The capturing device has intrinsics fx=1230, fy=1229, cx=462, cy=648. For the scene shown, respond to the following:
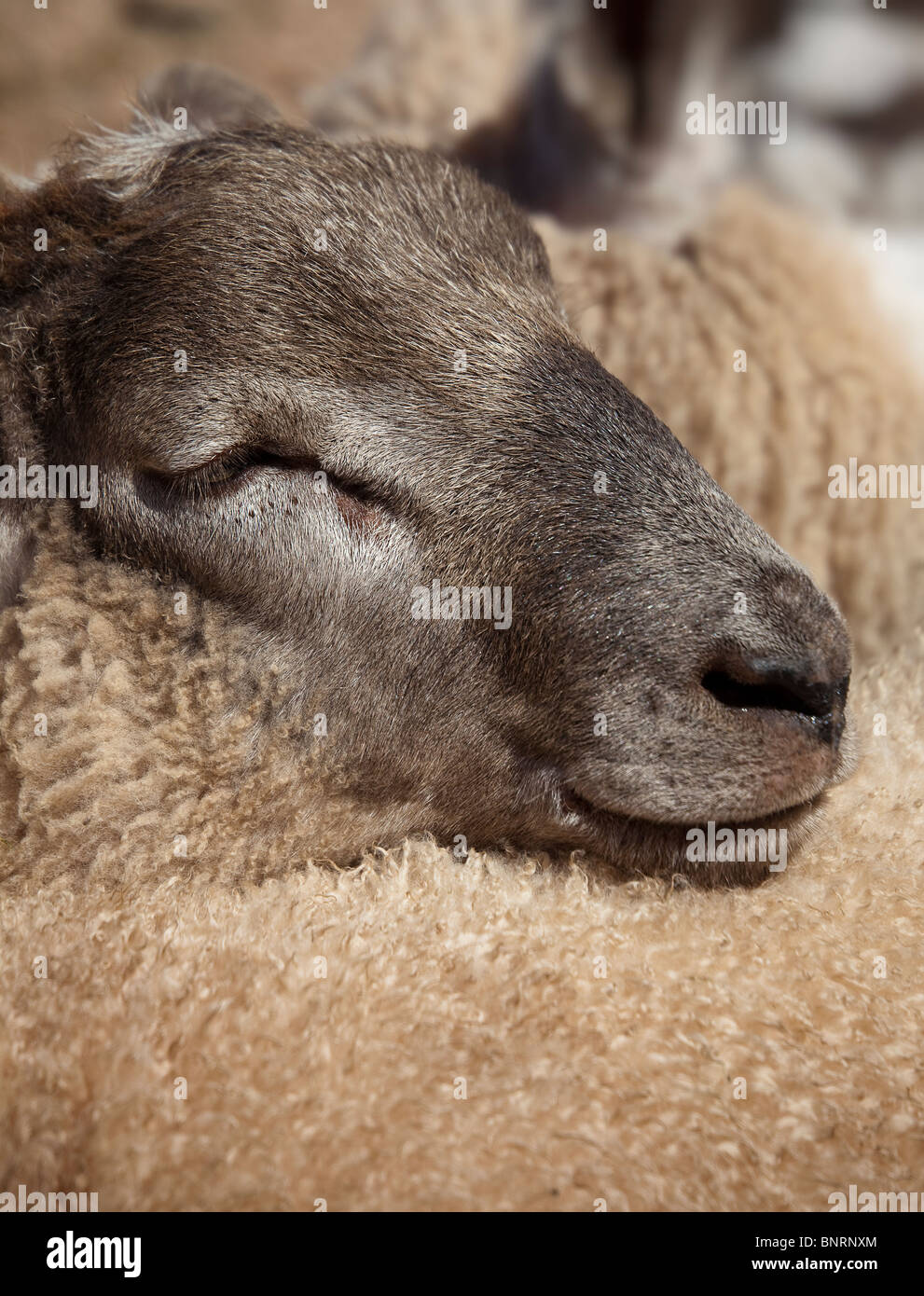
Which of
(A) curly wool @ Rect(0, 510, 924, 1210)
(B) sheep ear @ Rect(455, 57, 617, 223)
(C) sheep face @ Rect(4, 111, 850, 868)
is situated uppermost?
(B) sheep ear @ Rect(455, 57, 617, 223)

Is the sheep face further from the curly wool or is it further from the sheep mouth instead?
the curly wool

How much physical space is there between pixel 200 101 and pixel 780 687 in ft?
7.44

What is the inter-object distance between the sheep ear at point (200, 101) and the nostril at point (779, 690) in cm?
161

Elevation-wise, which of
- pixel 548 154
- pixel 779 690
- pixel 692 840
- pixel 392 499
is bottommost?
pixel 692 840

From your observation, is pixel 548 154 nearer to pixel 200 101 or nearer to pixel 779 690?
pixel 200 101

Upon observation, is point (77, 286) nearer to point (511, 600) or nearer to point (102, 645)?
point (102, 645)

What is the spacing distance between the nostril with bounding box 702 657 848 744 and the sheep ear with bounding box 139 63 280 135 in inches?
63.4

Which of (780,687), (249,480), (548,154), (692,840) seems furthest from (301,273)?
(548,154)

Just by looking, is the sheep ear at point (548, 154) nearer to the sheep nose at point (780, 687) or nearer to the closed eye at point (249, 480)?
the closed eye at point (249, 480)

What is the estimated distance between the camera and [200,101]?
128 inches

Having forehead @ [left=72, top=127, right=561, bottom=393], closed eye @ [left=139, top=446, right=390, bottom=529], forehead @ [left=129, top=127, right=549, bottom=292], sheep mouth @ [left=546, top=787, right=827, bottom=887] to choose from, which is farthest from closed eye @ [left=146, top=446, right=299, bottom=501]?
sheep mouth @ [left=546, top=787, right=827, bottom=887]

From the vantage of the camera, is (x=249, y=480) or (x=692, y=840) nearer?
(x=692, y=840)

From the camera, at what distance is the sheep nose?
2094 millimetres

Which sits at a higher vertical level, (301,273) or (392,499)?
(301,273)
